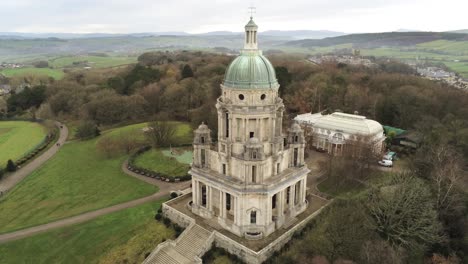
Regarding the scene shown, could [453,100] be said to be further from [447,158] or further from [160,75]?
[160,75]

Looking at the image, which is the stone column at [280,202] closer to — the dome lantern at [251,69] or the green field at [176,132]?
the dome lantern at [251,69]

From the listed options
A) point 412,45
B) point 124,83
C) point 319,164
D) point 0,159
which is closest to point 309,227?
point 319,164

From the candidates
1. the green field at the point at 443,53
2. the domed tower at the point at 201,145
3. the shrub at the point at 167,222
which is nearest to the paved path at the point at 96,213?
the shrub at the point at 167,222

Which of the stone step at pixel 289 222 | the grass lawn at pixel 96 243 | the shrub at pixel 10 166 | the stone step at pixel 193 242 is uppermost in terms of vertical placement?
the stone step at pixel 289 222

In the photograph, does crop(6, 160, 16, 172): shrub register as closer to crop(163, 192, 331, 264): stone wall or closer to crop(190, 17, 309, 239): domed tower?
crop(163, 192, 331, 264): stone wall

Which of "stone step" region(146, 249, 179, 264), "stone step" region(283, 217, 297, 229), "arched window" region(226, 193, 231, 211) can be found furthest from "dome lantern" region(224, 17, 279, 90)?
"stone step" region(146, 249, 179, 264)
